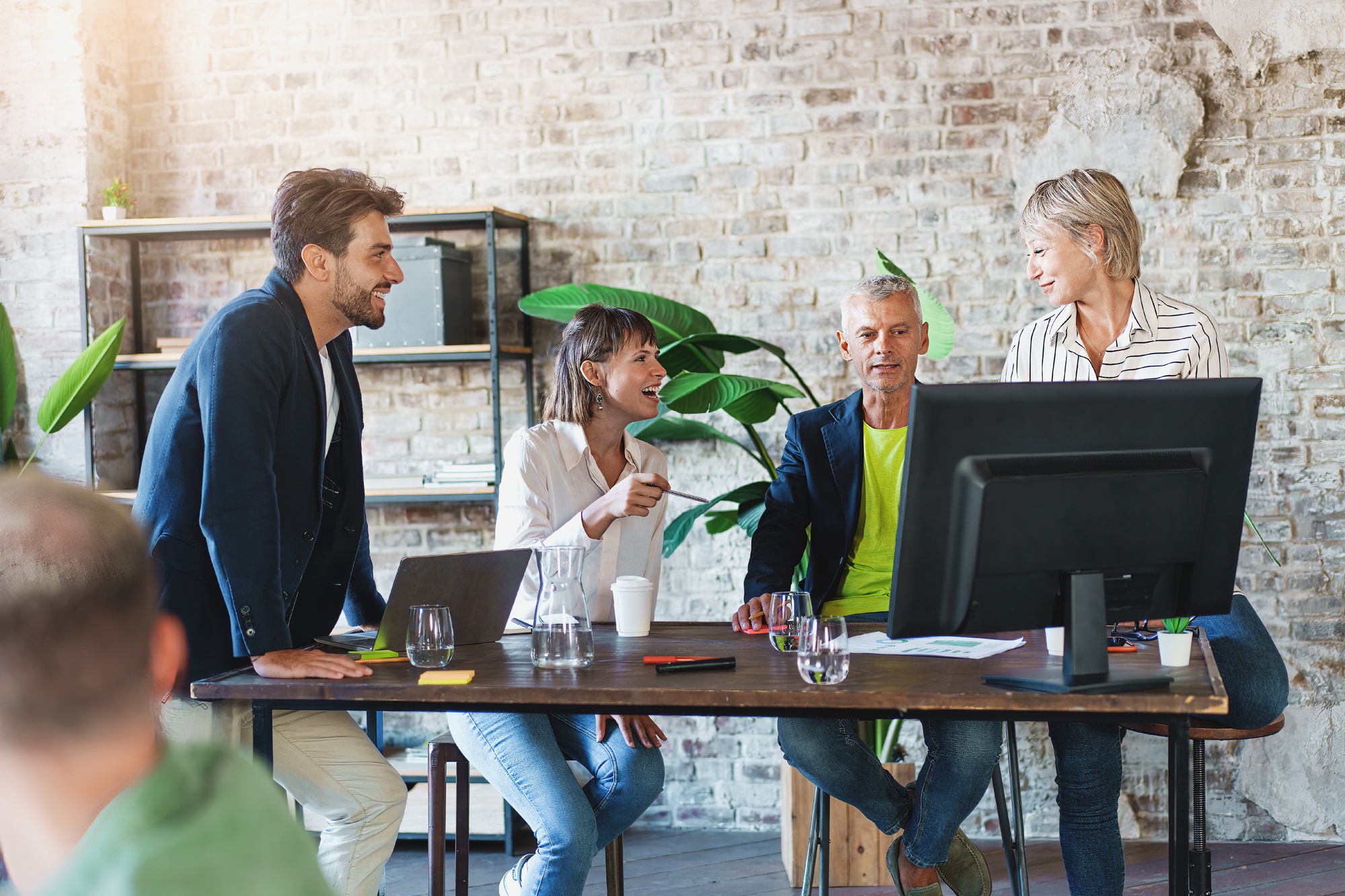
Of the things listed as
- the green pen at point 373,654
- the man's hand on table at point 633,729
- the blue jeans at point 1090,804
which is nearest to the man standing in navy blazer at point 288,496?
the green pen at point 373,654

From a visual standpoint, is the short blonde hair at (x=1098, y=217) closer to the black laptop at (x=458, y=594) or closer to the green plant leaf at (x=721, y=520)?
the green plant leaf at (x=721, y=520)

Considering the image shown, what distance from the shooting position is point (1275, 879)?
3.10 m

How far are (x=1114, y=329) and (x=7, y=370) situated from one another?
3.18m

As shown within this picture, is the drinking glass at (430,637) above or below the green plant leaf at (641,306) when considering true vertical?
below

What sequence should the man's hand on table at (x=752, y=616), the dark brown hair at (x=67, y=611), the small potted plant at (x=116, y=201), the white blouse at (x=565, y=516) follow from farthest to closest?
the small potted plant at (x=116, y=201)
the white blouse at (x=565, y=516)
the man's hand on table at (x=752, y=616)
the dark brown hair at (x=67, y=611)

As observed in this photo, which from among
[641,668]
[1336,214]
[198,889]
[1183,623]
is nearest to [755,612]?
Result: [641,668]

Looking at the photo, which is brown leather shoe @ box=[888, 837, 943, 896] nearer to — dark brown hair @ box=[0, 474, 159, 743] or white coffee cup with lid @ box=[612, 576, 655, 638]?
white coffee cup with lid @ box=[612, 576, 655, 638]

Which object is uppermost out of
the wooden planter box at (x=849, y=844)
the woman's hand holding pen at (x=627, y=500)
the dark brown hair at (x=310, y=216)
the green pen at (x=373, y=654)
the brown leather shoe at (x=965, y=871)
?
the dark brown hair at (x=310, y=216)

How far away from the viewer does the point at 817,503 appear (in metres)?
2.58

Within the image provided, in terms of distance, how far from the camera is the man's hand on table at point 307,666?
183 cm

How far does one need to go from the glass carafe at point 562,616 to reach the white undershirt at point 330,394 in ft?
1.92

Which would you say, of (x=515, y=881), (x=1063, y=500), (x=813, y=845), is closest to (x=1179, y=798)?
(x=1063, y=500)

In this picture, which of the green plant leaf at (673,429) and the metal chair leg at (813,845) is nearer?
the metal chair leg at (813,845)

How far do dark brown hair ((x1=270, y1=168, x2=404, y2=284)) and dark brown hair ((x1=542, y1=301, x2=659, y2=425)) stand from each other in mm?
553
